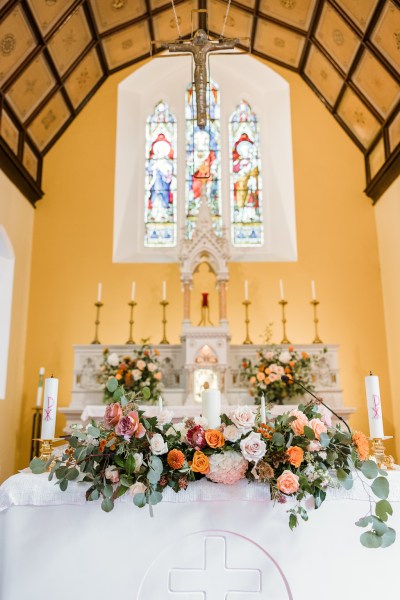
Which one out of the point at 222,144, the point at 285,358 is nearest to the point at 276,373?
the point at 285,358

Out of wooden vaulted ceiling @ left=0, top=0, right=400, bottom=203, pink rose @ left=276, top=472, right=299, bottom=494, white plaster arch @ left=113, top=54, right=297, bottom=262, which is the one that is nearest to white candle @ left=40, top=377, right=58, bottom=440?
pink rose @ left=276, top=472, right=299, bottom=494

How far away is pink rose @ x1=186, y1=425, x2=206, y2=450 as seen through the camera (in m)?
2.14

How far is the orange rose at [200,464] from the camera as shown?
2057 mm

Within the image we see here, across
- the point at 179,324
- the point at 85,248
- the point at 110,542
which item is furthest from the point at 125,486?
the point at 85,248

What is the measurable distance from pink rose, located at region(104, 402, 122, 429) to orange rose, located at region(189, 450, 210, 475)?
337 millimetres

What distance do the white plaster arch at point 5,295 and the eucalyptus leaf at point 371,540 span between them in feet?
18.9

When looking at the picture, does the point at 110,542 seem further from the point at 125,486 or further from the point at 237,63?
the point at 237,63

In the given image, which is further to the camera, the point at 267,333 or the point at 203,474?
the point at 267,333

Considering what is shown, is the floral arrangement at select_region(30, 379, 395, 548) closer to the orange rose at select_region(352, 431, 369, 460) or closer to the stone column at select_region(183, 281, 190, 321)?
the orange rose at select_region(352, 431, 369, 460)

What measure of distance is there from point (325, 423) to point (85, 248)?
20.4 ft

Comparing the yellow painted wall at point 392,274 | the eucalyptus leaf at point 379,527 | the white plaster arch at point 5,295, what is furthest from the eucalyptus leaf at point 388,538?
the white plaster arch at point 5,295

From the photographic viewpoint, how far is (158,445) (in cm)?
206

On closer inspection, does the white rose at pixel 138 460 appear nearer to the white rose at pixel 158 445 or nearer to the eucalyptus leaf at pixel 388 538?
the white rose at pixel 158 445

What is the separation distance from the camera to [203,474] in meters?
2.14
